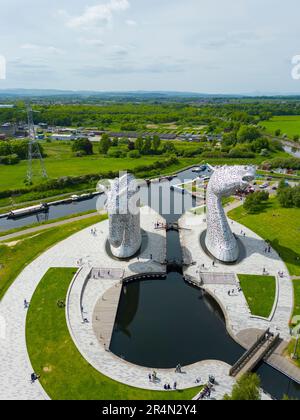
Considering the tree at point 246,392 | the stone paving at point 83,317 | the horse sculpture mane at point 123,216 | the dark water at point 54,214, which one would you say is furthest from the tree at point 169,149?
the tree at point 246,392

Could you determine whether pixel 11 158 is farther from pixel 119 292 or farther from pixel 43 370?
pixel 43 370

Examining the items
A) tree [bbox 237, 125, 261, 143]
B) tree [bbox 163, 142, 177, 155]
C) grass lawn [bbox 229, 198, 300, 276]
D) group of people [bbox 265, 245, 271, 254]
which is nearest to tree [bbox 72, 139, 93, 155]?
tree [bbox 163, 142, 177, 155]

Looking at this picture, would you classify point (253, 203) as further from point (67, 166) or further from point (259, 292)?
point (67, 166)

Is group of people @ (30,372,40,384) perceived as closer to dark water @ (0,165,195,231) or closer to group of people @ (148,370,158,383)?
group of people @ (148,370,158,383)

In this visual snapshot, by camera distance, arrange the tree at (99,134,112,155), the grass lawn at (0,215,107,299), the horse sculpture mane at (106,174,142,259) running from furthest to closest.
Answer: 1. the tree at (99,134,112,155)
2. the grass lawn at (0,215,107,299)
3. the horse sculpture mane at (106,174,142,259)

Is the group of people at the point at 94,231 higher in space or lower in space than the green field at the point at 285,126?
lower

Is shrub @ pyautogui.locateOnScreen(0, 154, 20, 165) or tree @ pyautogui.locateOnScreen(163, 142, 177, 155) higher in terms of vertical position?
tree @ pyautogui.locateOnScreen(163, 142, 177, 155)

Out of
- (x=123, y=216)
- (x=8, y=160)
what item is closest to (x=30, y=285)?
(x=123, y=216)

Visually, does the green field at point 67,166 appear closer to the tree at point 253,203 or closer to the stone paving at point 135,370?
the tree at point 253,203
